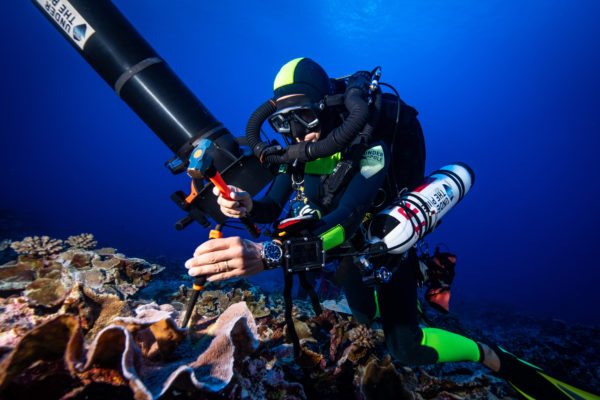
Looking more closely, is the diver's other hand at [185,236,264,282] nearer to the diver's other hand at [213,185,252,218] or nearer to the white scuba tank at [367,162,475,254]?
the diver's other hand at [213,185,252,218]

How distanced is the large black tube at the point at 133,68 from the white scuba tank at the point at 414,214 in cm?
207

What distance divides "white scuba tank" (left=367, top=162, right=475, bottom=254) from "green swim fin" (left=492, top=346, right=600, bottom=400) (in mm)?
2198

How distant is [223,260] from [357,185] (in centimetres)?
182

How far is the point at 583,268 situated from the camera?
156 ft

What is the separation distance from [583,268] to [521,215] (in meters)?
31.9

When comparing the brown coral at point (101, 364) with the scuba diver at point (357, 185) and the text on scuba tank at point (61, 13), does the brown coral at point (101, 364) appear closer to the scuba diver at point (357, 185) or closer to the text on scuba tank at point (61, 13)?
the scuba diver at point (357, 185)

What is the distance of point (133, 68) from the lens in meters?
2.38

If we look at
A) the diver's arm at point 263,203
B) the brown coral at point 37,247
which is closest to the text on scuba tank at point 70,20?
the diver's arm at point 263,203

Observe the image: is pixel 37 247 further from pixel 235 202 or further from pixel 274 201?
pixel 235 202

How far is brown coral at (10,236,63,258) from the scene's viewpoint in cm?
416

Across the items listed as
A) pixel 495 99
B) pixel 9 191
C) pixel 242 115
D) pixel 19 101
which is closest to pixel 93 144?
pixel 19 101

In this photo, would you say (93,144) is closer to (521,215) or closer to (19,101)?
(19,101)

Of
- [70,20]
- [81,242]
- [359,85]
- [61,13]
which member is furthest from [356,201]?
[81,242]

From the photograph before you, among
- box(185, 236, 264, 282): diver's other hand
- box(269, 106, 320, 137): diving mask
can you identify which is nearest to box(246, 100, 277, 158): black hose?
box(269, 106, 320, 137): diving mask
